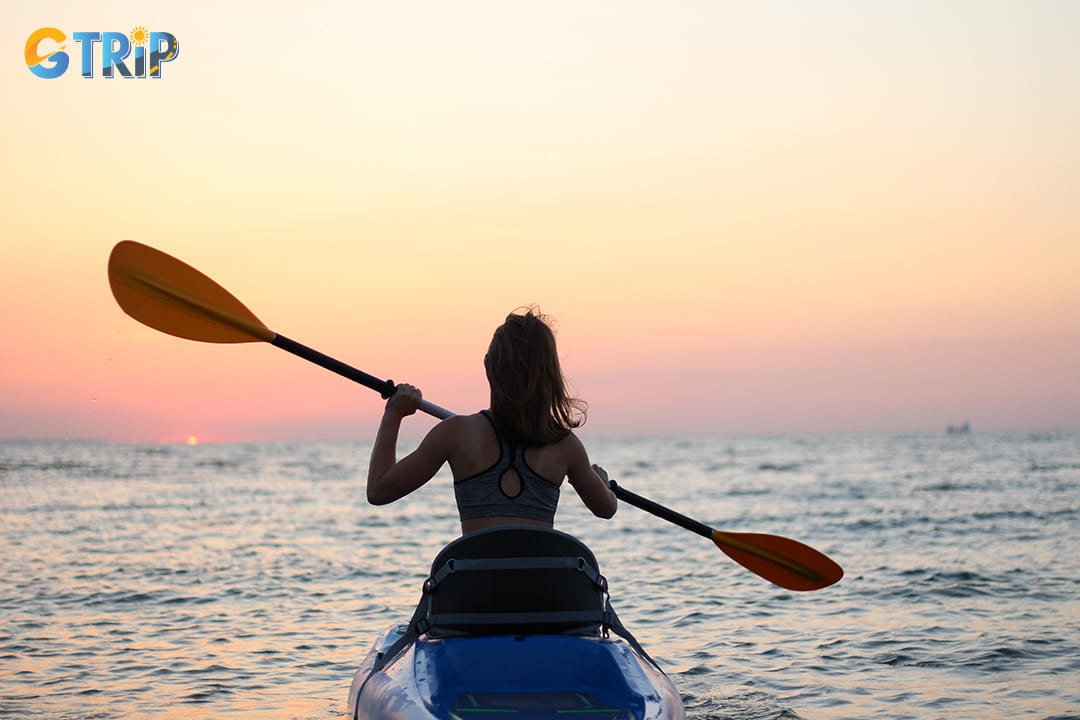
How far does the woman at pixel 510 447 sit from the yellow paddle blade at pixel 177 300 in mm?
1912

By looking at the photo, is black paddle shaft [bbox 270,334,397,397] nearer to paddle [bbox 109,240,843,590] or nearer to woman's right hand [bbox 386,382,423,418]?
paddle [bbox 109,240,843,590]

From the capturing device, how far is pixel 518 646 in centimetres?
317

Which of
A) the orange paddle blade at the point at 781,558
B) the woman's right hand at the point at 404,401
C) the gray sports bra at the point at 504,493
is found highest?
the woman's right hand at the point at 404,401

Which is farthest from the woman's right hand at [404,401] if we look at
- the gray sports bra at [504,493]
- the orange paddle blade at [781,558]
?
the orange paddle blade at [781,558]

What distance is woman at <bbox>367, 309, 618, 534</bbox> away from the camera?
3104mm

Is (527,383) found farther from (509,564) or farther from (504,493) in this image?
(509,564)

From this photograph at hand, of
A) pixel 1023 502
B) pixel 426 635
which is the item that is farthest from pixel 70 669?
pixel 1023 502

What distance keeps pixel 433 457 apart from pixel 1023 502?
18.4 metres

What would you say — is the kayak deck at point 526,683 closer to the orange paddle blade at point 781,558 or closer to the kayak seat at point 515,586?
the kayak seat at point 515,586

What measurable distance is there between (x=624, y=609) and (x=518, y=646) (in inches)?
206

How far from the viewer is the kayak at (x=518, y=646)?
9.86 ft

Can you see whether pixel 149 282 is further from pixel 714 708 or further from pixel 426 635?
pixel 714 708

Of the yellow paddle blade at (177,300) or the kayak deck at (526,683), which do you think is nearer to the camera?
the kayak deck at (526,683)

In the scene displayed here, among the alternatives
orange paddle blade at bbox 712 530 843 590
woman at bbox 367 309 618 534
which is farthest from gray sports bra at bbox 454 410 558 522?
orange paddle blade at bbox 712 530 843 590
